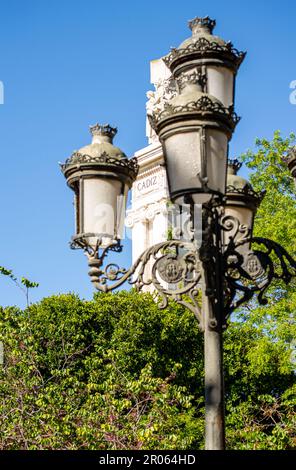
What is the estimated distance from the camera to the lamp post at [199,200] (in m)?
6.59

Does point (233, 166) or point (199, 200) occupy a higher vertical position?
point (233, 166)

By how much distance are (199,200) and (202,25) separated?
260cm

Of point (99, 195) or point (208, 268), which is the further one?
point (99, 195)

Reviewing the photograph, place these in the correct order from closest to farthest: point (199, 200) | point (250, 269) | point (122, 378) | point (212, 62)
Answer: point (199, 200), point (250, 269), point (212, 62), point (122, 378)

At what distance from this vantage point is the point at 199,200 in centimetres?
657

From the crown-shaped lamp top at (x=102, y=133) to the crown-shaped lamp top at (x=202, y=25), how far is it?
54.1 inches

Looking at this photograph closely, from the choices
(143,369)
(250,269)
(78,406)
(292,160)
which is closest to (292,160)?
(292,160)

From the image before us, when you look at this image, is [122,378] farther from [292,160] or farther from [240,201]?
[292,160]

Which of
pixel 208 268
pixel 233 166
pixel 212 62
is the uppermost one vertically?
pixel 212 62

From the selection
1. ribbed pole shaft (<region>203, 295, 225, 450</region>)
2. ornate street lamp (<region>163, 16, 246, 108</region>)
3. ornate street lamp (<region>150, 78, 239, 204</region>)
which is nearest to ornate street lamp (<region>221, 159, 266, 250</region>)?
ornate street lamp (<region>163, 16, 246, 108</region>)

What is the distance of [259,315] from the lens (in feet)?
75.5

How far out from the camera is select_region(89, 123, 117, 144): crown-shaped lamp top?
773cm

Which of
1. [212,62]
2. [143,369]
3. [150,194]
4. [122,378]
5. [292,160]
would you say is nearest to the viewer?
[292,160]
